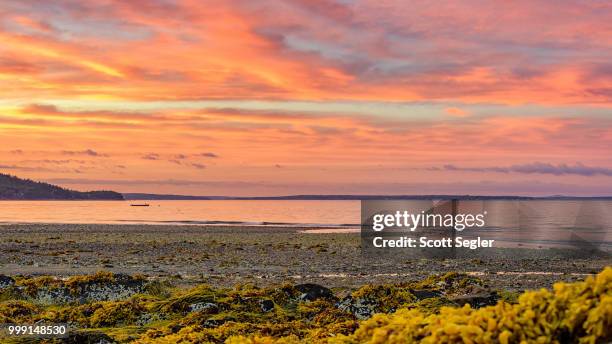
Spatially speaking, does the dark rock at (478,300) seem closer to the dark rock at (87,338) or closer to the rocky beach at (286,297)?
the rocky beach at (286,297)

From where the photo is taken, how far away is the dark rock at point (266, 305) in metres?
14.2

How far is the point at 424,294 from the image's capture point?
16.1 m

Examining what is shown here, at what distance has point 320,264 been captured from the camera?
3234cm

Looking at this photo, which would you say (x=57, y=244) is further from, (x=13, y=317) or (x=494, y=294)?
(x=494, y=294)

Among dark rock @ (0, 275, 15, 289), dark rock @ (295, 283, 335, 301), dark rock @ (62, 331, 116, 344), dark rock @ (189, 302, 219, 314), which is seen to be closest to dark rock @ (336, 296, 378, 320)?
dark rock @ (295, 283, 335, 301)

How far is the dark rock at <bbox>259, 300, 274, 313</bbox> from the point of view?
46.5ft

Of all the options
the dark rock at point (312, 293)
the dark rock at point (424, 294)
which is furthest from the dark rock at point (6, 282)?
the dark rock at point (424, 294)

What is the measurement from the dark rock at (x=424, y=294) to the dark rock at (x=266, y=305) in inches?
137

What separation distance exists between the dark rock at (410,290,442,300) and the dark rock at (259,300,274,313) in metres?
3.49

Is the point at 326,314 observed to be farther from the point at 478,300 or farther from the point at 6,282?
the point at 6,282

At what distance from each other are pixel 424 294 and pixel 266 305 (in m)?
4.10

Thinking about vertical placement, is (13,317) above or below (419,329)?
below

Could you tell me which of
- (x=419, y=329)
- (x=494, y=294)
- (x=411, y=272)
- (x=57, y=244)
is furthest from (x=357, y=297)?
(x=57, y=244)

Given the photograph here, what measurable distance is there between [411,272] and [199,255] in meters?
13.3
